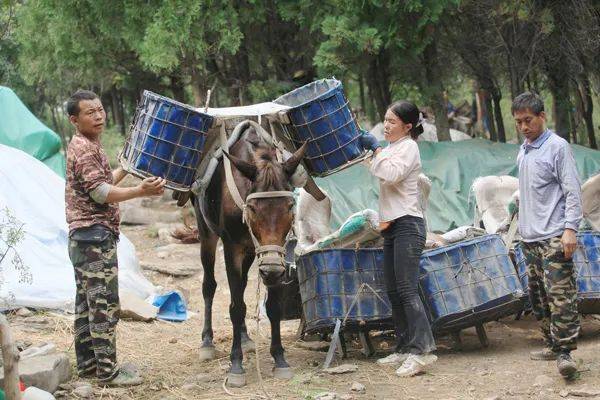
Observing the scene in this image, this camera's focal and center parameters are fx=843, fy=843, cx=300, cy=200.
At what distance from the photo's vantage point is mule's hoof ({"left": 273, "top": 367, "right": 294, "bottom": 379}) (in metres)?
6.11

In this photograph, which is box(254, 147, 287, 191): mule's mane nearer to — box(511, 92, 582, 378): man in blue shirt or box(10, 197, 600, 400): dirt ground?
box(10, 197, 600, 400): dirt ground

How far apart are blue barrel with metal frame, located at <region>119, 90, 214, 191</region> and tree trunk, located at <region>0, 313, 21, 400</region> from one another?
5.81 ft

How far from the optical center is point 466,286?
646 centimetres

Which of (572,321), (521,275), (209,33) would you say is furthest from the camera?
(209,33)

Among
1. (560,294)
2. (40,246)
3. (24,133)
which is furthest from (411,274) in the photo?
(24,133)

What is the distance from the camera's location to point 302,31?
13.8 m

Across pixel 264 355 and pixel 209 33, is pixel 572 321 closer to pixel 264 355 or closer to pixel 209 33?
pixel 264 355

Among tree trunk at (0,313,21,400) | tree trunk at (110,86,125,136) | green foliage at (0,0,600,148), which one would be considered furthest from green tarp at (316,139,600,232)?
tree trunk at (110,86,125,136)

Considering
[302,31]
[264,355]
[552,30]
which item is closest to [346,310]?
[264,355]

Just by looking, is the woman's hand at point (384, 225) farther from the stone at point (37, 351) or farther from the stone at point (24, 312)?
the stone at point (24, 312)

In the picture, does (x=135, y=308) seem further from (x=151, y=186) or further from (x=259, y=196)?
(x=259, y=196)

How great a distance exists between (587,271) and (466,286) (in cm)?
104

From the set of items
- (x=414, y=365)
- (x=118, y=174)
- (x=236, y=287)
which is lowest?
(x=414, y=365)

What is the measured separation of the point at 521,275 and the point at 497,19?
20.9 ft
